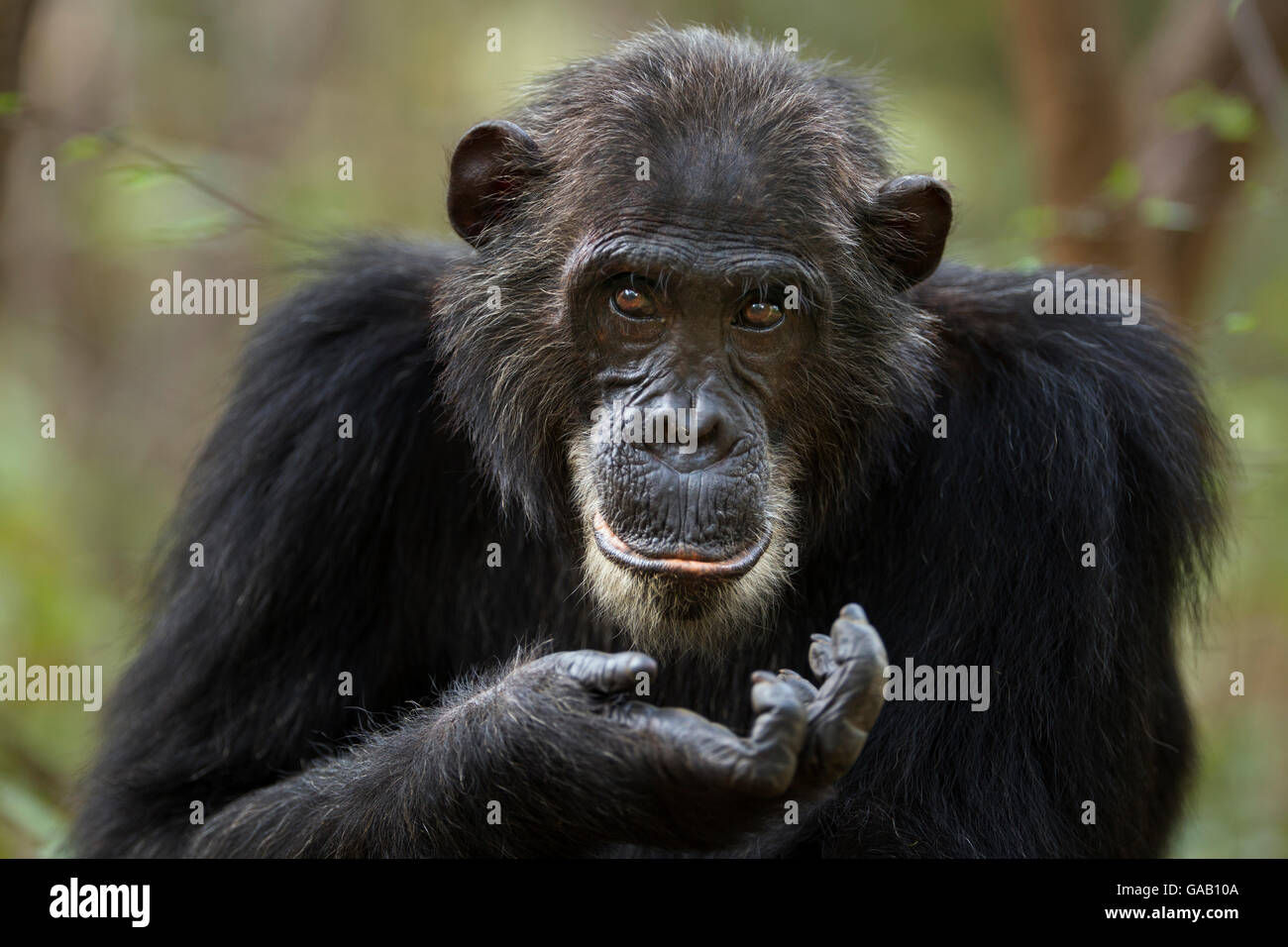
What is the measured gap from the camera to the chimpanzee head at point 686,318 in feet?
16.9

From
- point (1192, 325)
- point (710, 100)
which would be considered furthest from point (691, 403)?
point (1192, 325)

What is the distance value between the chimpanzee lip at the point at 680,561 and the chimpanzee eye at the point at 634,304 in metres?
0.79

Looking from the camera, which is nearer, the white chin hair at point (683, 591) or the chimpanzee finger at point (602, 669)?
the chimpanzee finger at point (602, 669)

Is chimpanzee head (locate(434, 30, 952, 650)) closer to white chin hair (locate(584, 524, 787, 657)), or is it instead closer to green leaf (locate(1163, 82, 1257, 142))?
white chin hair (locate(584, 524, 787, 657))

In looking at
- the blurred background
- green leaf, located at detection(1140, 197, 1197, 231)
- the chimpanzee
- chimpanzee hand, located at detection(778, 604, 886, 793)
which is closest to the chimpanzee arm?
the chimpanzee

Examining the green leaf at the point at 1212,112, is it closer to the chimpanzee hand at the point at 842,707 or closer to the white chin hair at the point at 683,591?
the white chin hair at the point at 683,591

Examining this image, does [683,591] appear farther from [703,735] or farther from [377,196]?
[377,196]

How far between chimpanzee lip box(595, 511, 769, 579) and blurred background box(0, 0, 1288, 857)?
6.90 ft

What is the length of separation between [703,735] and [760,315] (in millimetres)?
1713

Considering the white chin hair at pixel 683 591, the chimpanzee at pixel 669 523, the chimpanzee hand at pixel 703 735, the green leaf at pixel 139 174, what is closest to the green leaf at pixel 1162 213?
the chimpanzee at pixel 669 523

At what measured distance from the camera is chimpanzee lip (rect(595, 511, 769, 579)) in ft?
16.4

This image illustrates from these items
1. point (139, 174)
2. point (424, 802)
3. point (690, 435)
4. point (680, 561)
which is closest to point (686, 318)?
point (690, 435)

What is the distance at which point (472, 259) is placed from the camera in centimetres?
603
